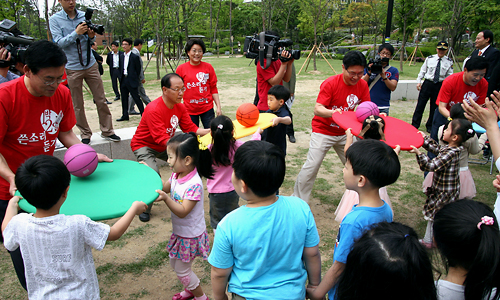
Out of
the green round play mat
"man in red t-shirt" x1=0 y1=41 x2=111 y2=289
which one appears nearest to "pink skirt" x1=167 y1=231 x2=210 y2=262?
the green round play mat

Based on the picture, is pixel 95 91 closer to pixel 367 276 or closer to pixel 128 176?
pixel 128 176

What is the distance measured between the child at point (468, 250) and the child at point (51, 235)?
1.74 m

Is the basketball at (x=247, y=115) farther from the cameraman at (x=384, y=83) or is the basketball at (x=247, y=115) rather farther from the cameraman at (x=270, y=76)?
the cameraman at (x=384, y=83)

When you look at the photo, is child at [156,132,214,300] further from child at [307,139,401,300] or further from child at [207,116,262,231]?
child at [307,139,401,300]

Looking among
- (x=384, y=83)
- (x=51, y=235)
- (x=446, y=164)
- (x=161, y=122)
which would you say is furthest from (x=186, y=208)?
(x=384, y=83)

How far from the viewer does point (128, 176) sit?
2.68 m

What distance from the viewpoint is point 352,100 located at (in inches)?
165

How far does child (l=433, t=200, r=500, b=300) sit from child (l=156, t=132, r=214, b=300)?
164cm

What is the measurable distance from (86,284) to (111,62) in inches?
378

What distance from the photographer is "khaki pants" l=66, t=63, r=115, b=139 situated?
521cm

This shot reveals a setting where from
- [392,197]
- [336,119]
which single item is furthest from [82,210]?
[392,197]

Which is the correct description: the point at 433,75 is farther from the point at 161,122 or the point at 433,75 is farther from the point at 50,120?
the point at 50,120

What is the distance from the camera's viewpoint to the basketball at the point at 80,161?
8.14 ft

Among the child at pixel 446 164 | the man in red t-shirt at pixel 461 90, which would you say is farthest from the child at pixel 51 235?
the man in red t-shirt at pixel 461 90
